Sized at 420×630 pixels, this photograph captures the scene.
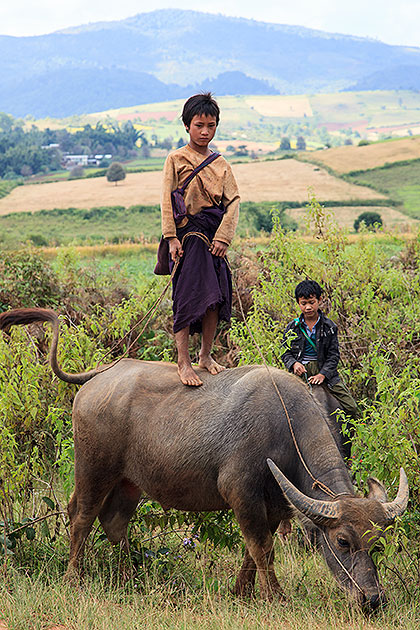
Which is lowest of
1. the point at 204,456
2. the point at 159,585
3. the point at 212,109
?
the point at 159,585

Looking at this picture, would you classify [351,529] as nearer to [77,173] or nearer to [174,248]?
[174,248]

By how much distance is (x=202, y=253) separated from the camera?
533 centimetres

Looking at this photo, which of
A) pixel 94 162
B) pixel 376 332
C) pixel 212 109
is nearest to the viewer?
pixel 212 109

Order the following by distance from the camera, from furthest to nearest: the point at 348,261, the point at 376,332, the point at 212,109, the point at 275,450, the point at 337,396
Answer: the point at 348,261, the point at 376,332, the point at 337,396, the point at 212,109, the point at 275,450

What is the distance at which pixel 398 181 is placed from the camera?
70.9 metres

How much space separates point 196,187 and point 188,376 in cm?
135

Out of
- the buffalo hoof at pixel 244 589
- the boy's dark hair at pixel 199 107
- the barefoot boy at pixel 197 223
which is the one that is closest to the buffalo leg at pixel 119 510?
the buffalo hoof at pixel 244 589

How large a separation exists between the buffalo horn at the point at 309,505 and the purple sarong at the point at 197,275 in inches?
53.9

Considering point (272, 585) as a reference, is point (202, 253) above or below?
above

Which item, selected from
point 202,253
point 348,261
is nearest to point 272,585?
point 202,253

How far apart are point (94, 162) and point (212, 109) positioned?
370 feet

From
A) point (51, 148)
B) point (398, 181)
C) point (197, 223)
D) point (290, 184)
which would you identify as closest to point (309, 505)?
point (197, 223)

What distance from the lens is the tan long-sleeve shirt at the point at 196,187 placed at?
5293 mm

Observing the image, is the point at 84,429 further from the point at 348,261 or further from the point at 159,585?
the point at 348,261
